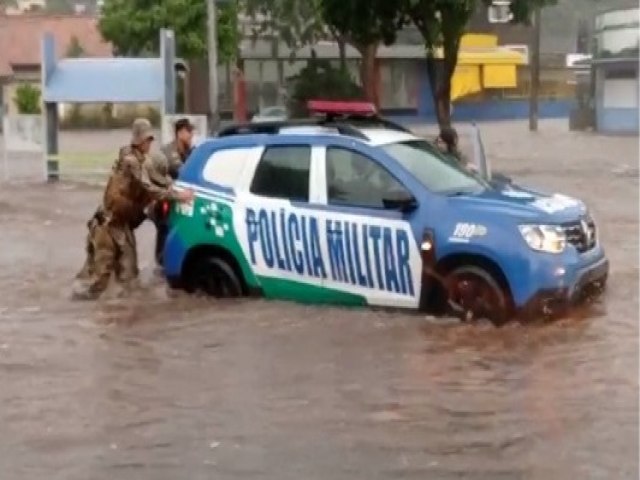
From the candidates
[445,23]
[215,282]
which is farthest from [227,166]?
[445,23]

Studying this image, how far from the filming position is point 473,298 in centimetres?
1111

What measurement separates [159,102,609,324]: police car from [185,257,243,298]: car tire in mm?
12

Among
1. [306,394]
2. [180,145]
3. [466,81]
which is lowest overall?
[306,394]

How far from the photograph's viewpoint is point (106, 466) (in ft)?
24.8

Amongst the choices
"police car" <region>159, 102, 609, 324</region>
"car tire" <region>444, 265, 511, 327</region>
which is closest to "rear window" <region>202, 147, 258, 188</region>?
"police car" <region>159, 102, 609, 324</region>

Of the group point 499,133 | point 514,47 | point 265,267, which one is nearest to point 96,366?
point 265,267

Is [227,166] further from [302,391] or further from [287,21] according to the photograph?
[287,21]

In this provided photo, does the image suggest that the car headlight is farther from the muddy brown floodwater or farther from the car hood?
the muddy brown floodwater

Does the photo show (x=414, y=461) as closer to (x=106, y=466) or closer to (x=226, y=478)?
(x=226, y=478)

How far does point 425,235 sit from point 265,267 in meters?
1.56

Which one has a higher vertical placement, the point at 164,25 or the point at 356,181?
the point at 164,25

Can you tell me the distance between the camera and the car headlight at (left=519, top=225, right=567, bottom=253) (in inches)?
424

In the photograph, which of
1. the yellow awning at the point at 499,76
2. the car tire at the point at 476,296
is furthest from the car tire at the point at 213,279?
the yellow awning at the point at 499,76

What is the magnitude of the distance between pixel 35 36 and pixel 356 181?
65.9 metres
